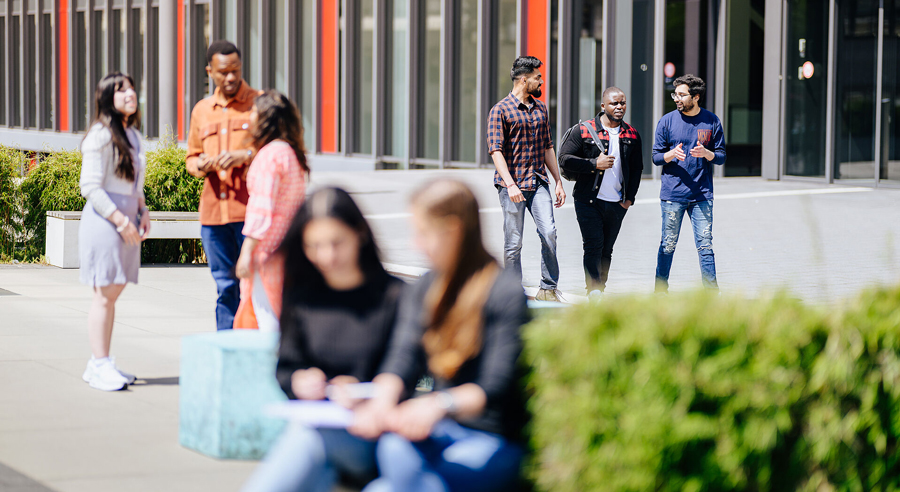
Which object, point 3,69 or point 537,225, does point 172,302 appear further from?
point 3,69

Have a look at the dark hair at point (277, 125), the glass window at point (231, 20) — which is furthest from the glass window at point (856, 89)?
the glass window at point (231, 20)

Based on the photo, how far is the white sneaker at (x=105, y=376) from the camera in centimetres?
615

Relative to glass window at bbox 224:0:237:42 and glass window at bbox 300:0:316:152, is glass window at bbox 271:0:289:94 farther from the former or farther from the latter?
glass window at bbox 224:0:237:42

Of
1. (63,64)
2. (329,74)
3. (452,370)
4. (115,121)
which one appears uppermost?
(63,64)

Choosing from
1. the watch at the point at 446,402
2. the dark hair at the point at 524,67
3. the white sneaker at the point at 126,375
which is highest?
the dark hair at the point at 524,67

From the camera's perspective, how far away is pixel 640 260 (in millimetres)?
11453

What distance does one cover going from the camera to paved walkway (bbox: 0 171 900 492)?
4773 millimetres

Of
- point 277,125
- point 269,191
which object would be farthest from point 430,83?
point 269,191

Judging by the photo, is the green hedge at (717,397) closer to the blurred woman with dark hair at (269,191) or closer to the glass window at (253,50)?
the blurred woman with dark hair at (269,191)

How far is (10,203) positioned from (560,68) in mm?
12074

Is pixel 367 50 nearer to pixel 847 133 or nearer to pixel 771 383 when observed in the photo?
pixel 847 133

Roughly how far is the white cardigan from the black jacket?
360cm

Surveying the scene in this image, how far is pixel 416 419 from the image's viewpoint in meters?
3.33

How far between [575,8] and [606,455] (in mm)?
19622
